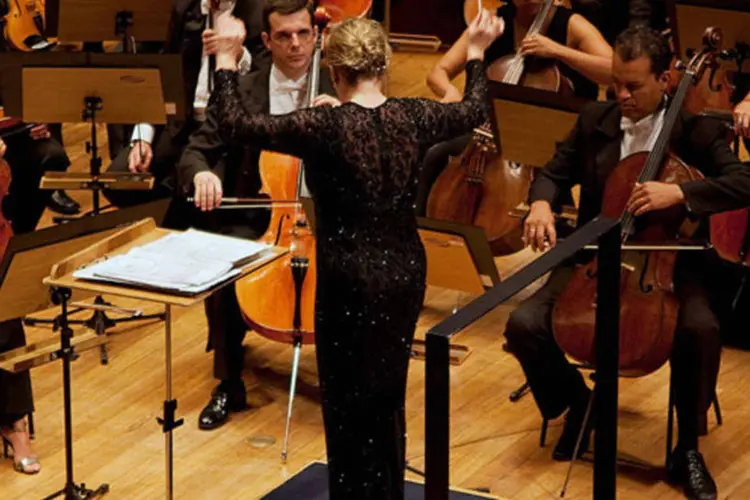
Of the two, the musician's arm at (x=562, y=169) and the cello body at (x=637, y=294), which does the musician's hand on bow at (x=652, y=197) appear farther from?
the musician's arm at (x=562, y=169)

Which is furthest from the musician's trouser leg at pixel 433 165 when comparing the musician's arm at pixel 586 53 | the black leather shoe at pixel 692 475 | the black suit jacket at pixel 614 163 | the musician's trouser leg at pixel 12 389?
the musician's trouser leg at pixel 12 389

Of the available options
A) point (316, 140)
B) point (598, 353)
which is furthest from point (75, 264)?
point (598, 353)

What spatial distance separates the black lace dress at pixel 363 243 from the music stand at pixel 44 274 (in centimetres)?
66

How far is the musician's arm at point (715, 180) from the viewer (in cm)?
392

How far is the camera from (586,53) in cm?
496

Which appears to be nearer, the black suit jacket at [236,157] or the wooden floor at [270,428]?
the wooden floor at [270,428]

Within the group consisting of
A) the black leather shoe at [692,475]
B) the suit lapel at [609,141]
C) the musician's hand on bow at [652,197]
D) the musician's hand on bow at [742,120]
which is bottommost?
the black leather shoe at [692,475]

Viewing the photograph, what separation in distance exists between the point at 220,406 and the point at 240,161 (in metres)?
0.77

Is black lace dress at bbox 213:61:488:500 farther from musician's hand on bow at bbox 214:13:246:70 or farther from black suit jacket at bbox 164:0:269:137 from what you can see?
black suit jacket at bbox 164:0:269:137

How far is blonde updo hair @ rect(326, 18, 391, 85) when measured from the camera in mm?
3000

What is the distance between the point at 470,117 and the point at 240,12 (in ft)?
7.24

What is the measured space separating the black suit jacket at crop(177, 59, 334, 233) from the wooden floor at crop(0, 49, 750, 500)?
0.54m

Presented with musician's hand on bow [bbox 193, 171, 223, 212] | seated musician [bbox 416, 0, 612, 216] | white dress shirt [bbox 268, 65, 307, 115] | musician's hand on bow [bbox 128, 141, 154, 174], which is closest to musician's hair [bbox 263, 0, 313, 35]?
white dress shirt [bbox 268, 65, 307, 115]

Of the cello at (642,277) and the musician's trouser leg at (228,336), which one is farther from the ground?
the cello at (642,277)
